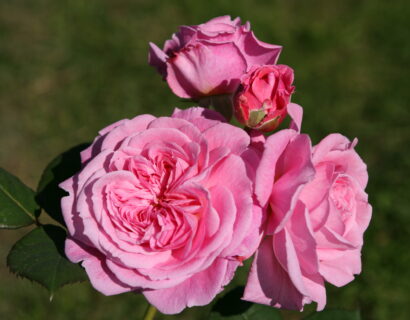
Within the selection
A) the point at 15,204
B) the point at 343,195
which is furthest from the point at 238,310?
the point at 15,204

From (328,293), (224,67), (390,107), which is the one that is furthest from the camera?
(390,107)

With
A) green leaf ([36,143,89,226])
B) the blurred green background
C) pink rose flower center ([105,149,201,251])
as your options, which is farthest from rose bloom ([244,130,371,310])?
the blurred green background

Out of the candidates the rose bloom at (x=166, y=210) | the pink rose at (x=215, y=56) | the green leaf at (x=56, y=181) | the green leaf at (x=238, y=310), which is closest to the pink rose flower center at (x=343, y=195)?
the rose bloom at (x=166, y=210)

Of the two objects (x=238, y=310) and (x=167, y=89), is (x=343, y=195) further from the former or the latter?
(x=167, y=89)

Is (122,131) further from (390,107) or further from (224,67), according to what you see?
(390,107)

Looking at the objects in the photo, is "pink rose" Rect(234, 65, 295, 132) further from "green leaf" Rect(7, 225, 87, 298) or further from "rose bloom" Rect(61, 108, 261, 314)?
"green leaf" Rect(7, 225, 87, 298)

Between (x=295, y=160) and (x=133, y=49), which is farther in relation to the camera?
(x=133, y=49)

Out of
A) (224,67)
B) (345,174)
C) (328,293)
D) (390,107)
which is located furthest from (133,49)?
(345,174)
